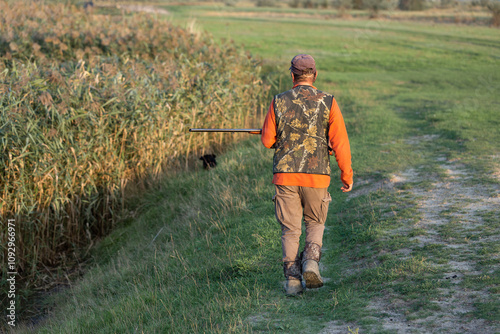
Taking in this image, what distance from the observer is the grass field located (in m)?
4.55

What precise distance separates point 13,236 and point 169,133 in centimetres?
360

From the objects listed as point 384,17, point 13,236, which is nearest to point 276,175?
point 13,236

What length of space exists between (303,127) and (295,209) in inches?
30.5

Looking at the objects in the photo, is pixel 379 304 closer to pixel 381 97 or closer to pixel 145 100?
pixel 145 100

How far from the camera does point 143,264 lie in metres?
6.77

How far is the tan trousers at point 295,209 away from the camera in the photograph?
479 centimetres

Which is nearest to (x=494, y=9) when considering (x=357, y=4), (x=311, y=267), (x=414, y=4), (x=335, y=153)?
(x=414, y=4)

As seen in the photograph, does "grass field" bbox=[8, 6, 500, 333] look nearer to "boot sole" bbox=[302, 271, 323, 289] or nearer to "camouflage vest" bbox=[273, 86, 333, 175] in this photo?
"boot sole" bbox=[302, 271, 323, 289]

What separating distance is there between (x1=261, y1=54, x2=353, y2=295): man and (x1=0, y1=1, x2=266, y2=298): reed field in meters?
4.58

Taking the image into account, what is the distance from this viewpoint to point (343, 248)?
19.8ft

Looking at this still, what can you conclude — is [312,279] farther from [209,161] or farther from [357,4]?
[357,4]

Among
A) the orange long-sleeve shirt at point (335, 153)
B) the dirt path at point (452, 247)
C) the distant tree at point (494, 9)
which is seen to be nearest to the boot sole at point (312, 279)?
the dirt path at point (452, 247)

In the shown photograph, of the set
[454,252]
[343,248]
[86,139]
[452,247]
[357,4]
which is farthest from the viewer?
[357,4]

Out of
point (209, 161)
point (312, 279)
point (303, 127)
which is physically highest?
point (303, 127)
